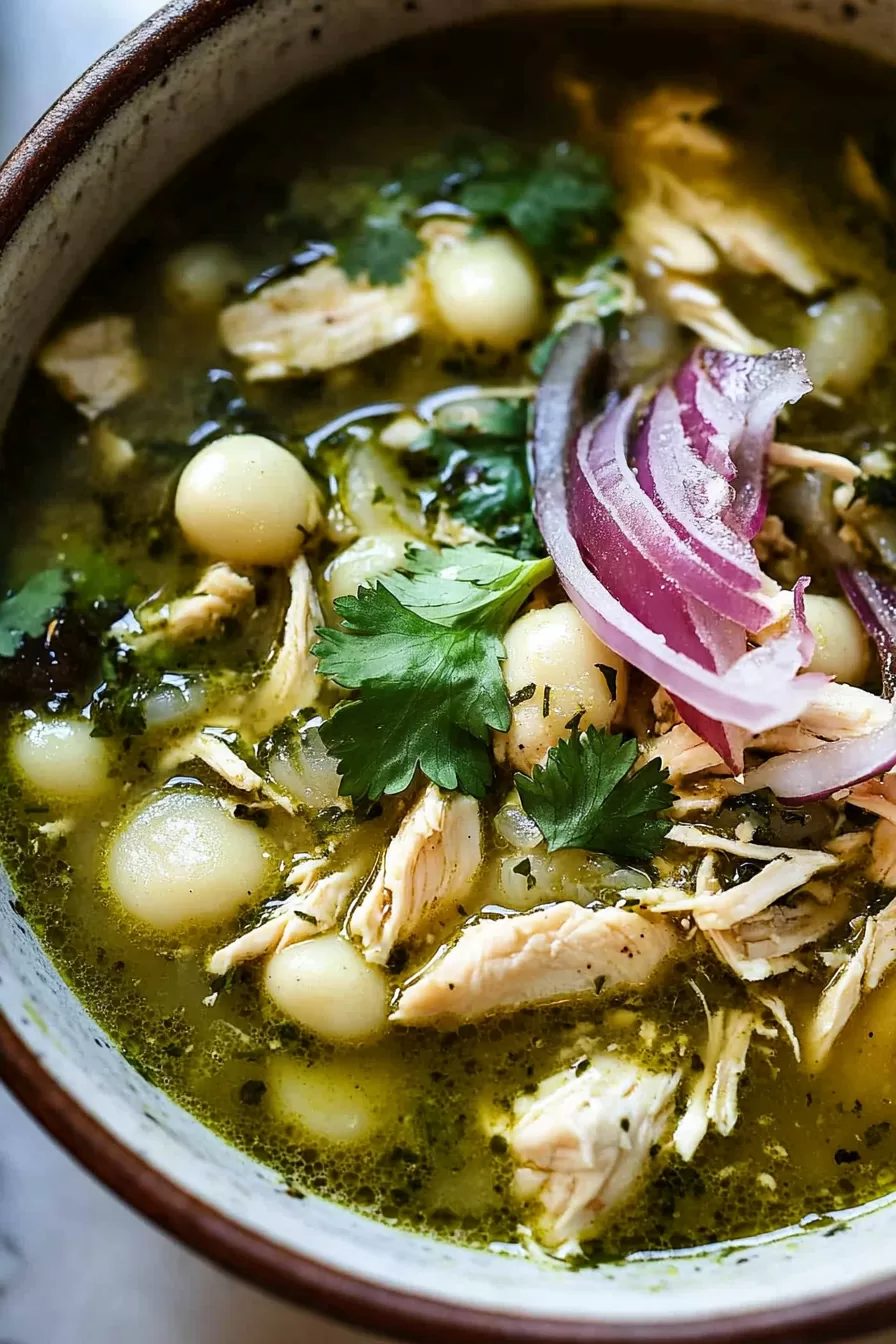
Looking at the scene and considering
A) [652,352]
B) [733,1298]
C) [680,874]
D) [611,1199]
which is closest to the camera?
[733,1298]

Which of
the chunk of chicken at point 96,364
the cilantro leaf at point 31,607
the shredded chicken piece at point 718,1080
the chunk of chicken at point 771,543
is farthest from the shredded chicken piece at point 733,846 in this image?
the chunk of chicken at point 96,364

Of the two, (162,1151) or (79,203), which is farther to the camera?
(79,203)

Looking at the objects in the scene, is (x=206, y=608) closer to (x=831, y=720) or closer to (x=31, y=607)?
(x=31, y=607)

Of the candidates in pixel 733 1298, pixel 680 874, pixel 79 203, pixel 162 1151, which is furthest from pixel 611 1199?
pixel 79 203

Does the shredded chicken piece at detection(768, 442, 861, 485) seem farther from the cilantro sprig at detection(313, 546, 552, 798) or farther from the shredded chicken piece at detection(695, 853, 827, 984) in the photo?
the shredded chicken piece at detection(695, 853, 827, 984)

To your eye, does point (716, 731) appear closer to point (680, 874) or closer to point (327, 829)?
point (680, 874)

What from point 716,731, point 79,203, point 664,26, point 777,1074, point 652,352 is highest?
point 79,203

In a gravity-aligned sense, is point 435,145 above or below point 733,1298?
above
